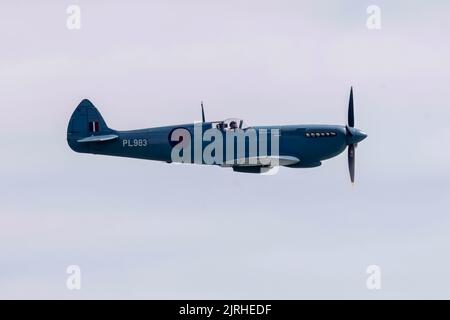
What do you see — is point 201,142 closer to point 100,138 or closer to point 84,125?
point 100,138

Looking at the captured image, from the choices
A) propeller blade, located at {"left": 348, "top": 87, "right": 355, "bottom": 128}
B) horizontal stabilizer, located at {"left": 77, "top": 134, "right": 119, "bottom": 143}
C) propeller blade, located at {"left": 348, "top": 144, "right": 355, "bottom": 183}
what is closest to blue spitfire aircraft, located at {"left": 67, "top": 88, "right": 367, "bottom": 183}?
horizontal stabilizer, located at {"left": 77, "top": 134, "right": 119, "bottom": 143}

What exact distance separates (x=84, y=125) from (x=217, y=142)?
4.97 metres

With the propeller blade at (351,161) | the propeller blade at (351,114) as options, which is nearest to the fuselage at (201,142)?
the propeller blade at (351,161)

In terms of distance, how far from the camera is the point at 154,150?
2136 inches

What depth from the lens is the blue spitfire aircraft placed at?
5375 cm

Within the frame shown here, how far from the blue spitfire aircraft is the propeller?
36 centimetres

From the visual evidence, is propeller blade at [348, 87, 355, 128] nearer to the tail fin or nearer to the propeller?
the propeller

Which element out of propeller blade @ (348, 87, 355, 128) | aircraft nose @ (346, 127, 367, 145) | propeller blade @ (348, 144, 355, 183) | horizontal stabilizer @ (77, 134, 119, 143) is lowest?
propeller blade @ (348, 144, 355, 183)

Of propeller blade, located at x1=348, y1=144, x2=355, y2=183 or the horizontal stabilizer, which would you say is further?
propeller blade, located at x1=348, y1=144, x2=355, y2=183

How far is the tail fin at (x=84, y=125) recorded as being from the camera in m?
55.0

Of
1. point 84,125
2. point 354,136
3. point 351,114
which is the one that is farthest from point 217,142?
point 351,114

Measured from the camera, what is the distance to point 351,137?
56094mm
